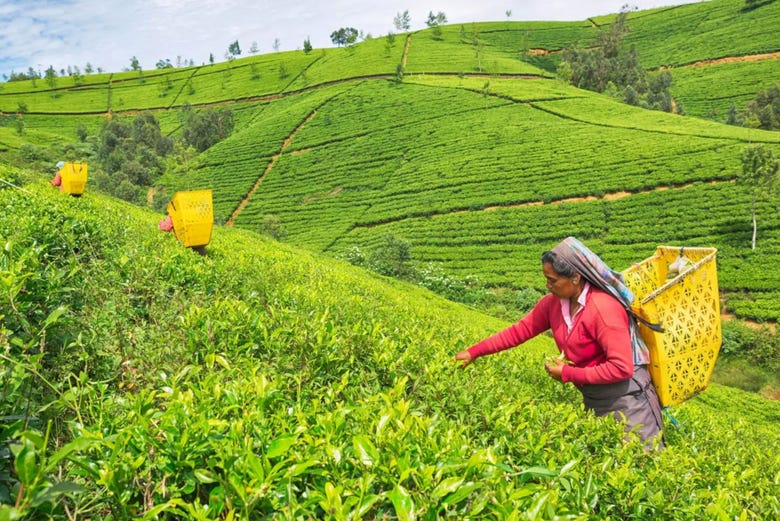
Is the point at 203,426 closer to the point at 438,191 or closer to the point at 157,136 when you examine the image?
the point at 438,191

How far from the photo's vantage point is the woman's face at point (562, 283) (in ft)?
8.80

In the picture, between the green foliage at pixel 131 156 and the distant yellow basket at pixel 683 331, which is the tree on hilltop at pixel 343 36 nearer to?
the green foliage at pixel 131 156

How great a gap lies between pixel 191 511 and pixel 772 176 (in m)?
30.4

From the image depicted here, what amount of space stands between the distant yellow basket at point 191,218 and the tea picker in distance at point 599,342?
384 cm

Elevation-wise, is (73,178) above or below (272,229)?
above

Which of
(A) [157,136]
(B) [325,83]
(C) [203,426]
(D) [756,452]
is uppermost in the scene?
(B) [325,83]

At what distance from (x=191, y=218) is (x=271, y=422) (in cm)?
427

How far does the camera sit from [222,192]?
4412 centimetres

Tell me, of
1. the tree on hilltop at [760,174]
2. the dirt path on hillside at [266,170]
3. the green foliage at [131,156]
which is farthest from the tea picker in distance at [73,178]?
the green foliage at [131,156]

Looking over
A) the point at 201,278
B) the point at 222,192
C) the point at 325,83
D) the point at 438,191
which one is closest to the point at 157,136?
the point at 222,192

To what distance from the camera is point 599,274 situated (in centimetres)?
264

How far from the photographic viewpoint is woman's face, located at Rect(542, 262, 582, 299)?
106 inches

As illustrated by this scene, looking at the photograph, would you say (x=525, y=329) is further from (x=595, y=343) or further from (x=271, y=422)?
(x=271, y=422)

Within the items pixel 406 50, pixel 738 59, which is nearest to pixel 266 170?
pixel 406 50
